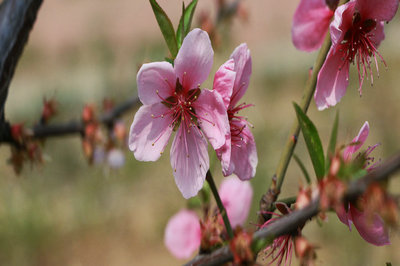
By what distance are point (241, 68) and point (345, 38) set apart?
9.0 inches

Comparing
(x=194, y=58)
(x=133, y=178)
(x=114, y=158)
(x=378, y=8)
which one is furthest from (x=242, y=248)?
(x=133, y=178)

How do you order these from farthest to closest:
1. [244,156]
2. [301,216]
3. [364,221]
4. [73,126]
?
[73,126]
[244,156]
[364,221]
[301,216]

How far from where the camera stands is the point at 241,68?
0.76 metres

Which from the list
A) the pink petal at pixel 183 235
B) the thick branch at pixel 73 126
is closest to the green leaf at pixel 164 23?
the pink petal at pixel 183 235

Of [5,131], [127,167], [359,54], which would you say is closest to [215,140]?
[359,54]

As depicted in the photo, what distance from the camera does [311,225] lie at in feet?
11.8

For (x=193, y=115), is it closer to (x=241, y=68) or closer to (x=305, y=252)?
(x=241, y=68)

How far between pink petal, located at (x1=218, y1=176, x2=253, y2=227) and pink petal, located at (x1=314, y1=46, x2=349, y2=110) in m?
0.41

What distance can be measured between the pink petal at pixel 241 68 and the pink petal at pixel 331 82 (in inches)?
4.4

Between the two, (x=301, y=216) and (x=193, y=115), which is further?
(x=193, y=115)

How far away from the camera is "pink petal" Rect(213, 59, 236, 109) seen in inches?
27.6

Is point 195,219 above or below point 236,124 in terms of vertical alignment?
below

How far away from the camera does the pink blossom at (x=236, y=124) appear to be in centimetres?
71

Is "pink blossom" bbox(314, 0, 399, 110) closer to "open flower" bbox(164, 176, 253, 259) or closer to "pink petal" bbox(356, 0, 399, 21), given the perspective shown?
"pink petal" bbox(356, 0, 399, 21)
